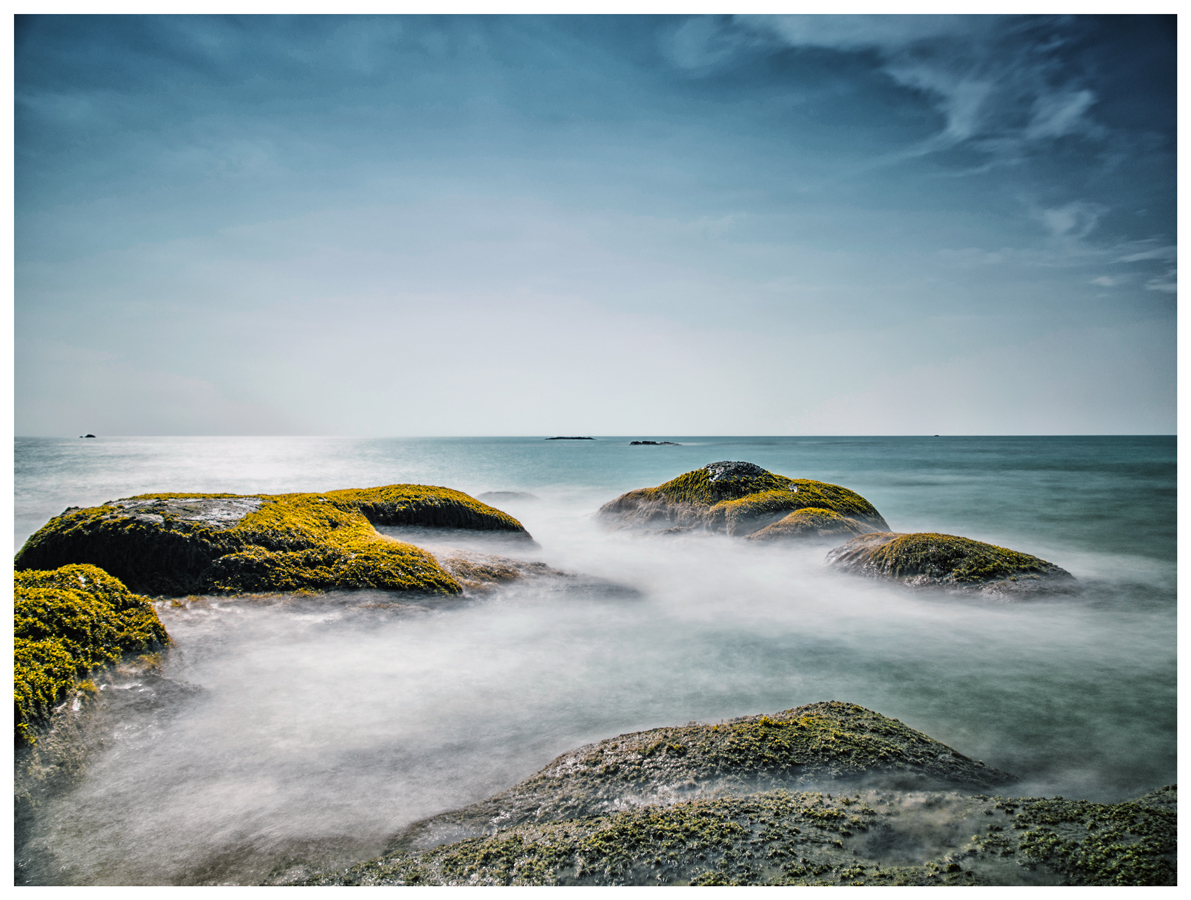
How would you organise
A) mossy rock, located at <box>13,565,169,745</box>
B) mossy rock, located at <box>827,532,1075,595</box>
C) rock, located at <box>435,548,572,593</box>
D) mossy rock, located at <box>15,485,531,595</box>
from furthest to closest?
mossy rock, located at <box>827,532,1075,595</box>
rock, located at <box>435,548,572,593</box>
mossy rock, located at <box>15,485,531,595</box>
mossy rock, located at <box>13,565,169,745</box>

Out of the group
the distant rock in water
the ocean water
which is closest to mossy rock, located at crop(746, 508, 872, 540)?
the ocean water

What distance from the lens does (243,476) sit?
27.4 metres

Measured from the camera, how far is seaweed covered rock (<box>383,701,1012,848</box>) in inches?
105

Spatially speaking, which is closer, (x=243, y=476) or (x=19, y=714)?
(x=19, y=714)

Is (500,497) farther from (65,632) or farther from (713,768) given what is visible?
(713,768)

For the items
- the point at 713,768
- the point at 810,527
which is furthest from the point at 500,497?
the point at 713,768

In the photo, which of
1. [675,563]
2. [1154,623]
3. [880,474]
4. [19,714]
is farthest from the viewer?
[880,474]

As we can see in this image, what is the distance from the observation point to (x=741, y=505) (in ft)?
37.2

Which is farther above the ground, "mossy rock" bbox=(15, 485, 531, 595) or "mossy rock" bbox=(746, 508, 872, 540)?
"mossy rock" bbox=(15, 485, 531, 595)

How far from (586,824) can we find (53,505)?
71.5 feet

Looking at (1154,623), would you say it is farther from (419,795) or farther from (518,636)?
(419,795)

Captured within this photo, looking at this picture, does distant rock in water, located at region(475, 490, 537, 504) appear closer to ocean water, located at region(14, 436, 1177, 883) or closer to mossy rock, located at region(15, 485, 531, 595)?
ocean water, located at region(14, 436, 1177, 883)

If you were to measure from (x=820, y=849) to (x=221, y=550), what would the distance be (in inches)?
230
